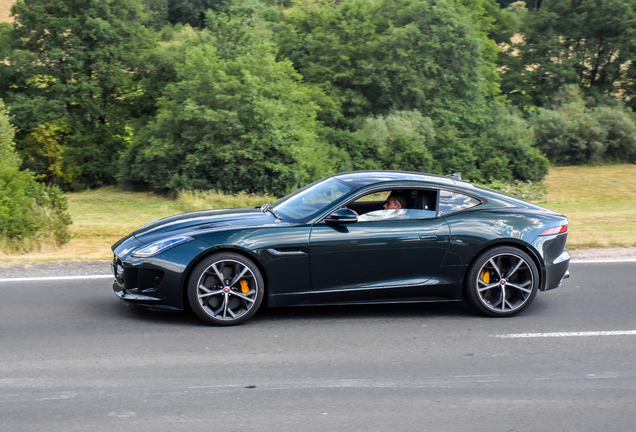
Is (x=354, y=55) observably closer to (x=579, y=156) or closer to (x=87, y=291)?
(x=579, y=156)

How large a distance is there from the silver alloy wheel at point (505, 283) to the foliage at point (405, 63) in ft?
139

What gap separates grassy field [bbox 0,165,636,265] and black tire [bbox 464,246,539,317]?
4.40 m

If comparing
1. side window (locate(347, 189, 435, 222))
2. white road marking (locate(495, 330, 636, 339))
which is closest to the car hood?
side window (locate(347, 189, 435, 222))

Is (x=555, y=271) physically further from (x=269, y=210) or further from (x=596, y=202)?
(x=596, y=202)

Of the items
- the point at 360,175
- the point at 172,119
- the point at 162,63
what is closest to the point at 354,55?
the point at 162,63

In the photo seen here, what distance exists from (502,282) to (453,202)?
957 mm

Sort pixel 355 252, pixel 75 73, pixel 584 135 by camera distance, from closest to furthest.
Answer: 1. pixel 355 252
2. pixel 75 73
3. pixel 584 135

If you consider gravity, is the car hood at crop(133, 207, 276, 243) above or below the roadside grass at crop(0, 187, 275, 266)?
above

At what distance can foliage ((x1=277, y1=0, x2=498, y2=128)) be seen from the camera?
48.7m

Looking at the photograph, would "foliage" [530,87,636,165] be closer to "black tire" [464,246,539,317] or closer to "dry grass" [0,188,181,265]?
"dry grass" [0,188,181,265]

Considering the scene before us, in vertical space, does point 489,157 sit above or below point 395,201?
below

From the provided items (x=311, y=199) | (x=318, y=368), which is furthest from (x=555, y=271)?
(x=318, y=368)

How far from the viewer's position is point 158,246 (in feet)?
21.6

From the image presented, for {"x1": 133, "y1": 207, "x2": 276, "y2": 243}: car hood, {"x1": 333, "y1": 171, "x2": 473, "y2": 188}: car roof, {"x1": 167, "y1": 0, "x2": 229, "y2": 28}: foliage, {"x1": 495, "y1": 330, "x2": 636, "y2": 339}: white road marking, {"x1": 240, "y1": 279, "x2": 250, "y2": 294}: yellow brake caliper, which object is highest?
{"x1": 167, "y1": 0, "x2": 229, "y2": 28}: foliage
